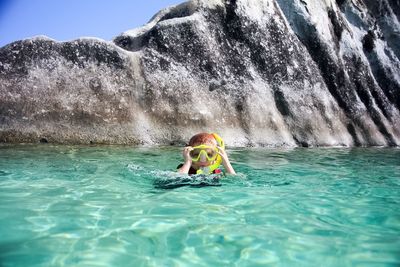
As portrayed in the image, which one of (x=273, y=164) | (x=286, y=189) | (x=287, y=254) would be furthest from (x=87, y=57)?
(x=287, y=254)

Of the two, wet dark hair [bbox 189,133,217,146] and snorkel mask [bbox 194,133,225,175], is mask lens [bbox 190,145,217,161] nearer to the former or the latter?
snorkel mask [bbox 194,133,225,175]

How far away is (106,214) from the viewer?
12.4ft

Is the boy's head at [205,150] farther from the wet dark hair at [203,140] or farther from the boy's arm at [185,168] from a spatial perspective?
the boy's arm at [185,168]

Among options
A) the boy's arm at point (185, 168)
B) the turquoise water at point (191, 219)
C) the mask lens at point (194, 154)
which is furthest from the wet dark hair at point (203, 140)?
the turquoise water at point (191, 219)

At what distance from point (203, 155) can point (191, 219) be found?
1960 millimetres

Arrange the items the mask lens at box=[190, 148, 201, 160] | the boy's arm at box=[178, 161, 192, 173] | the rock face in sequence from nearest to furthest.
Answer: the boy's arm at box=[178, 161, 192, 173] < the mask lens at box=[190, 148, 201, 160] < the rock face

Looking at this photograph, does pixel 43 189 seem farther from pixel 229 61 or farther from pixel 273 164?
pixel 229 61

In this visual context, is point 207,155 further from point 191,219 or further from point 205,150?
point 191,219

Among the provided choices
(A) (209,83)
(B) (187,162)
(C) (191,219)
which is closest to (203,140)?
(B) (187,162)

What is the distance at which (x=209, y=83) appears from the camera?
1273 centimetres

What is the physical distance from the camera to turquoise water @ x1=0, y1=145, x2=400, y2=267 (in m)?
2.87

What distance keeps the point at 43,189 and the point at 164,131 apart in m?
6.82

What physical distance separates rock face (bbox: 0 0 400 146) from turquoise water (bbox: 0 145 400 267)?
4191 millimetres

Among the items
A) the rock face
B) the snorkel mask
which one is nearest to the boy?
the snorkel mask
